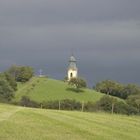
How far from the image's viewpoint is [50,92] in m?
175

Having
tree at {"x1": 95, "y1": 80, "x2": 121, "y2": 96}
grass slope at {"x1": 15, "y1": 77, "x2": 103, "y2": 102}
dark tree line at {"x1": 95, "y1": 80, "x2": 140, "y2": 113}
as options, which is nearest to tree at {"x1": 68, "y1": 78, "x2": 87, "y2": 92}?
grass slope at {"x1": 15, "y1": 77, "x2": 103, "y2": 102}

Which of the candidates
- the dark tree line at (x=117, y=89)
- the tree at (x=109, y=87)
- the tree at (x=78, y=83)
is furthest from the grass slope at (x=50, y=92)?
the dark tree line at (x=117, y=89)

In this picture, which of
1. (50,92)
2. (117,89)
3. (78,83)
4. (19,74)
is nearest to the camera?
(50,92)

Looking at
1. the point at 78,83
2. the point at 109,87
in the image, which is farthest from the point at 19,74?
the point at 109,87

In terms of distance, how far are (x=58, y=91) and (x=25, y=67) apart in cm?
2487

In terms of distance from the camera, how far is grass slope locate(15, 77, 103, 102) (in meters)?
168

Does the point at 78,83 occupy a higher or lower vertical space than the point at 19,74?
lower

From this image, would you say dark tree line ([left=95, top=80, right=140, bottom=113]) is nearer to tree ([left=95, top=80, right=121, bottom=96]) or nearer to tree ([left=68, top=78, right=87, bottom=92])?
tree ([left=95, top=80, right=121, bottom=96])

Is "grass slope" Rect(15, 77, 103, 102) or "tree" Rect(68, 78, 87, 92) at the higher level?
"tree" Rect(68, 78, 87, 92)

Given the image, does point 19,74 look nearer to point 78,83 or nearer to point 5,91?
point 78,83

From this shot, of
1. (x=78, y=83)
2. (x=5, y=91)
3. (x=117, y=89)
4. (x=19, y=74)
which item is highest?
(x=19, y=74)

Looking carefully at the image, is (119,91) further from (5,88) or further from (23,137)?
(23,137)

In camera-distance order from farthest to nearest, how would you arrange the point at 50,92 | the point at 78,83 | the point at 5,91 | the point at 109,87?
the point at 109,87 → the point at 78,83 → the point at 50,92 → the point at 5,91

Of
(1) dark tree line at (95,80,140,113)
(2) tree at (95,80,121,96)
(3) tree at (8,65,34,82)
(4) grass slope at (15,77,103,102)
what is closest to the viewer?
(4) grass slope at (15,77,103,102)
